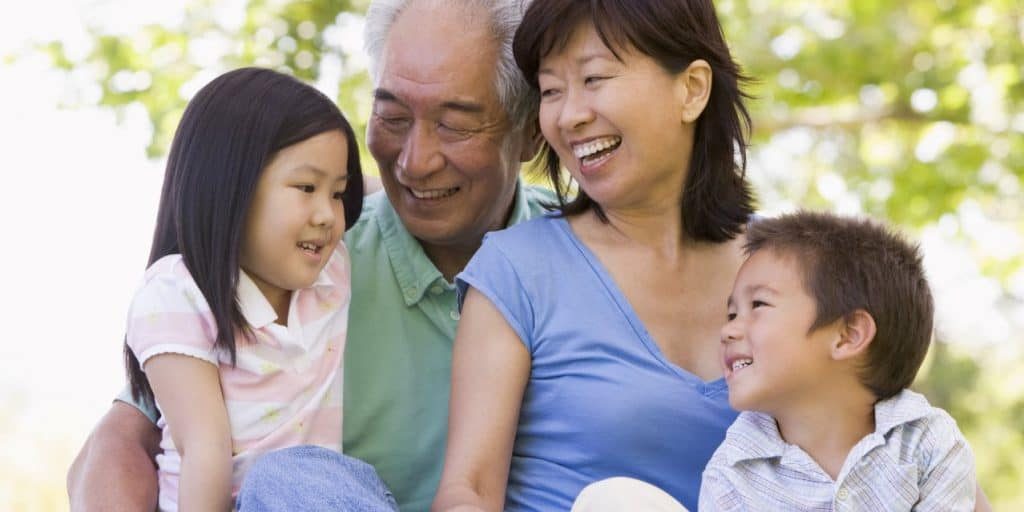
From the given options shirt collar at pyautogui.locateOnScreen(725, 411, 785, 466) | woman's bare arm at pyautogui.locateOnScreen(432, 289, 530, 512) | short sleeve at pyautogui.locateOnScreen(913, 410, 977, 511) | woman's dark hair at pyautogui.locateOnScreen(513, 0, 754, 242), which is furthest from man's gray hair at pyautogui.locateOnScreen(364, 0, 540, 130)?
short sleeve at pyautogui.locateOnScreen(913, 410, 977, 511)

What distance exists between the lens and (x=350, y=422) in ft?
8.63

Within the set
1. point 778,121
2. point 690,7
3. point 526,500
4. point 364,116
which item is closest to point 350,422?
point 526,500

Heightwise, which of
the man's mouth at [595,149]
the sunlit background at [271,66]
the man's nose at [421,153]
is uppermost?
the man's mouth at [595,149]

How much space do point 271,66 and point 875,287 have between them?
3.71 metres

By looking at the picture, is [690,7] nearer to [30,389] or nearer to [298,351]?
[298,351]

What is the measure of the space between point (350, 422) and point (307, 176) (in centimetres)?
54

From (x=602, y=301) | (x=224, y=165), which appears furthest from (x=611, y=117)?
(x=224, y=165)

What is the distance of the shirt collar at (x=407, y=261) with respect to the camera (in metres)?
2.77

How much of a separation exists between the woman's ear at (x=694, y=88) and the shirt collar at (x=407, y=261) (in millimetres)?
628

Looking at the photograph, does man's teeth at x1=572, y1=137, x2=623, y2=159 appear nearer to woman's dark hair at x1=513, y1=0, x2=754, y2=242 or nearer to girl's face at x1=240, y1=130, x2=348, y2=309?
woman's dark hair at x1=513, y1=0, x2=754, y2=242

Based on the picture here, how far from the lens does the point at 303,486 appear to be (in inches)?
80.9

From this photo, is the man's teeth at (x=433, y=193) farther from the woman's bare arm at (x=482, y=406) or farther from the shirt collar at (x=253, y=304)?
the shirt collar at (x=253, y=304)

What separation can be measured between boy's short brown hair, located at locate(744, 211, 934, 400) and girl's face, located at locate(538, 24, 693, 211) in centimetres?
31

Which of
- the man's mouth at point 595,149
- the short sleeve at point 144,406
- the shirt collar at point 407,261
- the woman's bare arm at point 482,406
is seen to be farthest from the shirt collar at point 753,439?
the short sleeve at point 144,406
